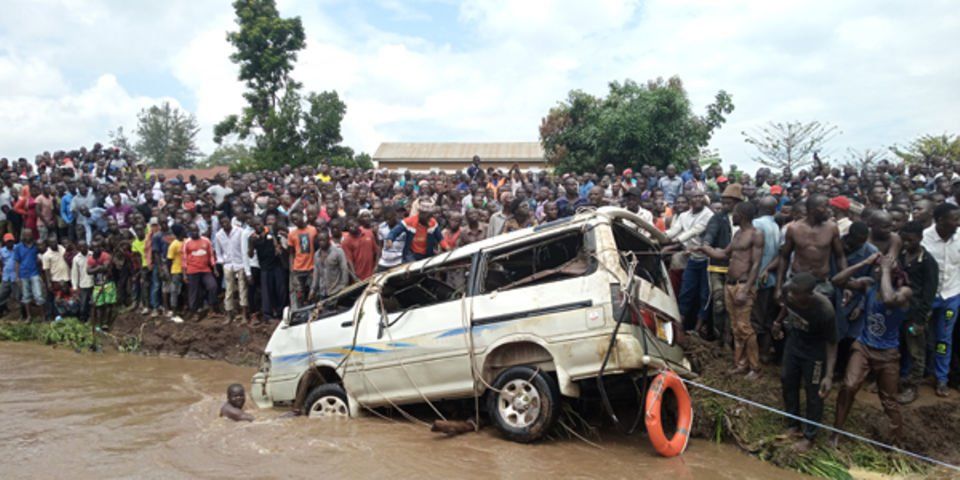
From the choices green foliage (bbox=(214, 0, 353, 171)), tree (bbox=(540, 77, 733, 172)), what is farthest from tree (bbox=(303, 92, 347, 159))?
tree (bbox=(540, 77, 733, 172))

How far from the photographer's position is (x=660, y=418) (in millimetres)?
6062

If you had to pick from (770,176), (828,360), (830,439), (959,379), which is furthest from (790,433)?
(770,176)

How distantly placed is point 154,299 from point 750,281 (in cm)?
1137

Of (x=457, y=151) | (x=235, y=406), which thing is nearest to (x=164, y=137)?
(x=457, y=151)

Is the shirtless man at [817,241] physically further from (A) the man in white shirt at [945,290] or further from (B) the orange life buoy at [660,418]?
(B) the orange life buoy at [660,418]

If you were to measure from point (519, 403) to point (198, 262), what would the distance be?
27.2ft

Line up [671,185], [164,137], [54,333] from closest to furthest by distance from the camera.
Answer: [671,185]
[54,333]
[164,137]

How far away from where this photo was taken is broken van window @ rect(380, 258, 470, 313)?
736 centimetres

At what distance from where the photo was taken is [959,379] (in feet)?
22.8

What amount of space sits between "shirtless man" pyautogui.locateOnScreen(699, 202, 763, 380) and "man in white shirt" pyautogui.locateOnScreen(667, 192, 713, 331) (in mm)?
774

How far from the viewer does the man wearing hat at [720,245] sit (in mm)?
7887

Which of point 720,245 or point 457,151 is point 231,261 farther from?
point 457,151

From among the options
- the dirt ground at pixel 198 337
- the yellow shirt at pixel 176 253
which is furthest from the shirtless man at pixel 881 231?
the yellow shirt at pixel 176 253

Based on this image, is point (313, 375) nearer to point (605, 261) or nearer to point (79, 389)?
point (605, 261)
